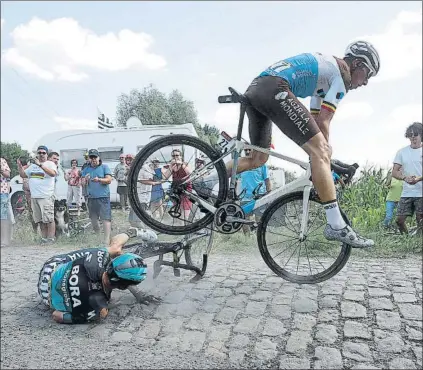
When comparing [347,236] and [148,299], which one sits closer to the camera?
[347,236]

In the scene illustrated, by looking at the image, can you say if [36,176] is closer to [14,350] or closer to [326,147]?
[14,350]

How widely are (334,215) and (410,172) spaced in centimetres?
42

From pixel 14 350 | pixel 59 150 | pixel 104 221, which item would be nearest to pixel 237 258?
pixel 104 221

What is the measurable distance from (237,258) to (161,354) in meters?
0.99

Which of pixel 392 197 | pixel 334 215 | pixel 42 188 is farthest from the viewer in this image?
pixel 392 197

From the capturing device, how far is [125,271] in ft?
8.70

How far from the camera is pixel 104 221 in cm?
210

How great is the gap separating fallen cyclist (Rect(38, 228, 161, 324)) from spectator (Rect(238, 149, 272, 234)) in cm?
58

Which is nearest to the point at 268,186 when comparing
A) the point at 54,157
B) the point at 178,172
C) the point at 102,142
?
the point at 178,172

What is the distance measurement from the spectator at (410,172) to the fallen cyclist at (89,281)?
54.1 inches

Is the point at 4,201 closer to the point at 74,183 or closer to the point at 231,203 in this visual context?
the point at 74,183

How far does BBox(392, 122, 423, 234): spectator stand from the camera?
200cm

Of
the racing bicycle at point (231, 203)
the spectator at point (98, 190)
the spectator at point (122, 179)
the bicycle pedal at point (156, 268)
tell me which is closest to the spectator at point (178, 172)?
the racing bicycle at point (231, 203)

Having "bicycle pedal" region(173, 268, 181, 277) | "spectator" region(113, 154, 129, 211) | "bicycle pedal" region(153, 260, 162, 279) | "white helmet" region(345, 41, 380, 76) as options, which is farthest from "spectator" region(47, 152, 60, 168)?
"bicycle pedal" region(173, 268, 181, 277)
